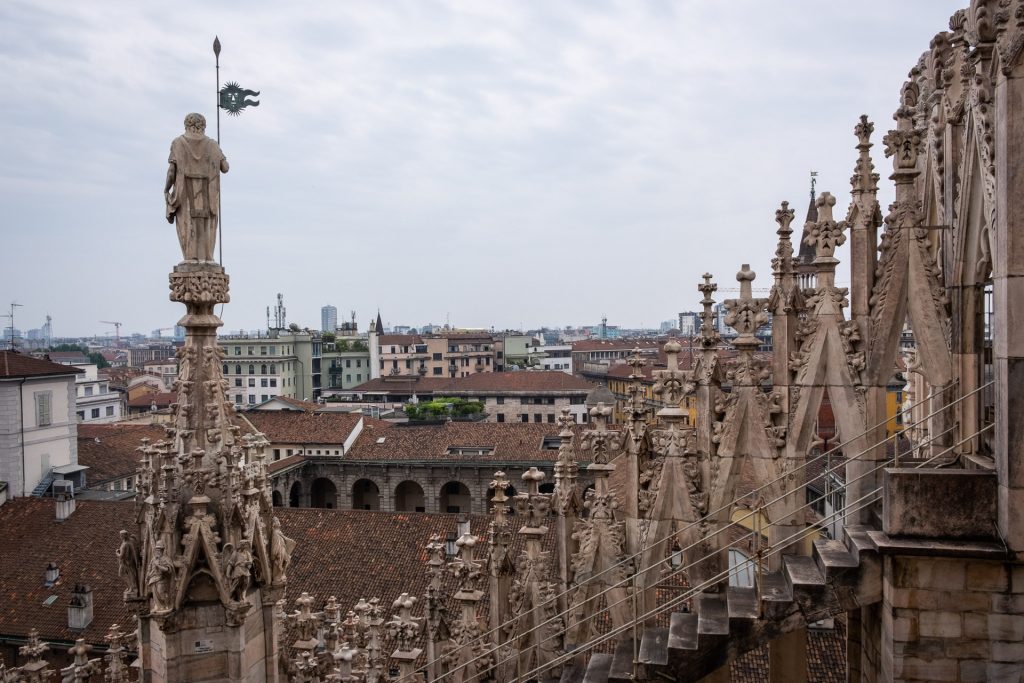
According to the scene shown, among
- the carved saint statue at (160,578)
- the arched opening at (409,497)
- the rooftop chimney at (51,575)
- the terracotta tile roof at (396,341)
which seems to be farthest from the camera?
the terracotta tile roof at (396,341)

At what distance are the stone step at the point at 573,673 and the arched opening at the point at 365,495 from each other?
55420 mm

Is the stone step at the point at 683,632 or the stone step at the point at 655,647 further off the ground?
the stone step at the point at 683,632

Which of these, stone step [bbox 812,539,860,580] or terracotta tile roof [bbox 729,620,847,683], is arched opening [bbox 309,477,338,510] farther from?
stone step [bbox 812,539,860,580]

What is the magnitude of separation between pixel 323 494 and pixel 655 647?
5890cm

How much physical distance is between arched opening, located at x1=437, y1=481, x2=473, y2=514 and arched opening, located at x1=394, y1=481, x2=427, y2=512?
2290 mm

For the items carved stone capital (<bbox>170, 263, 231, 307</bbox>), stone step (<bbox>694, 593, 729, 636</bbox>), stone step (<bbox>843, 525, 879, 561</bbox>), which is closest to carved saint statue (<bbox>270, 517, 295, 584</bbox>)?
carved stone capital (<bbox>170, 263, 231, 307</bbox>)

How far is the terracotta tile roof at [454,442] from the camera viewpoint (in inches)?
2311

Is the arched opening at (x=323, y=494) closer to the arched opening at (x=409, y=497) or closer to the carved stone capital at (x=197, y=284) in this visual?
the arched opening at (x=409, y=497)

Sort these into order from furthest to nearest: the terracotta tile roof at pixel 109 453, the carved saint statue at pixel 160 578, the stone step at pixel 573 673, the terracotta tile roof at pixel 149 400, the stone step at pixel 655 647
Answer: the terracotta tile roof at pixel 149 400 → the terracotta tile roof at pixel 109 453 → the stone step at pixel 573 673 → the stone step at pixel 655 647 → the carved saint statue at pixel 160 578

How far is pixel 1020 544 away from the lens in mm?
6895

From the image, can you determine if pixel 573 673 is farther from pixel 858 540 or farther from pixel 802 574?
pixel 858 540

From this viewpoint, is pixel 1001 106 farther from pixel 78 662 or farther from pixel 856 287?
pixel 78 662

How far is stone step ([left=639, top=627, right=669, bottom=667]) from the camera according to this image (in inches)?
305

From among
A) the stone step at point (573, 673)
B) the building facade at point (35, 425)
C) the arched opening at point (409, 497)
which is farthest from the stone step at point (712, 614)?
the arched opening at point (409, 497)
